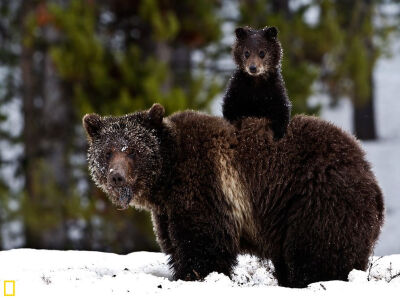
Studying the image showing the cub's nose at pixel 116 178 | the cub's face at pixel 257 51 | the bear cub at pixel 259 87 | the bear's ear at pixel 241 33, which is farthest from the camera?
the bear's ear at pixel 241 33

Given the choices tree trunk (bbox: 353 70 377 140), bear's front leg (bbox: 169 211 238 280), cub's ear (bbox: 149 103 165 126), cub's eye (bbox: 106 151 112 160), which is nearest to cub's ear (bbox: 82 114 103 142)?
cub's eye (bbox: 106 151 112 160)

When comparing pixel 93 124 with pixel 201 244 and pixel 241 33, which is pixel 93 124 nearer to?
pixel 201 244

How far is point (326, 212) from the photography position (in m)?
5.81

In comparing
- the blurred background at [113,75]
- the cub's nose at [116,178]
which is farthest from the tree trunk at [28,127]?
the cub's nose at [116,178]

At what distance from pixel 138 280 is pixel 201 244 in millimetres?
609

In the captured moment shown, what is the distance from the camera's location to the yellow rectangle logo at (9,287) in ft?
17.9

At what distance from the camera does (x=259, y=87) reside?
21.0ft

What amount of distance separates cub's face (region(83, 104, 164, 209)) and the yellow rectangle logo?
1.12m

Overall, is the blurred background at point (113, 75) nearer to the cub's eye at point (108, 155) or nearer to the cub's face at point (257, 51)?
the cub's face at point (257, 51)

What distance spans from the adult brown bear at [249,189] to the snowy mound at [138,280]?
0.90 ft

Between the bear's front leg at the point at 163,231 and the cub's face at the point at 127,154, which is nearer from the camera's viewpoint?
the cub's face at the point at 127,154

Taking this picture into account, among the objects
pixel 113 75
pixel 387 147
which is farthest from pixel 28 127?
pixel 387 147

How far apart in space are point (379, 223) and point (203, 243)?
5.07 feet

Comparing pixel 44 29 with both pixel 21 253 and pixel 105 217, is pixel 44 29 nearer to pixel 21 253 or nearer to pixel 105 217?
pixel 105 217
